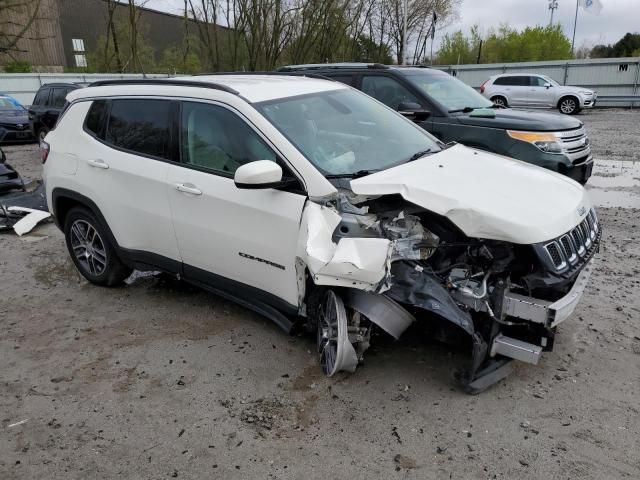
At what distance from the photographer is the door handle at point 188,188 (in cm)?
375

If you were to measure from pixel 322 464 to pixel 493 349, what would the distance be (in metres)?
1.16

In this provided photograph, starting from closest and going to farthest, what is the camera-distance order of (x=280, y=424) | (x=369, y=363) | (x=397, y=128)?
(x=280, y=424) < (x=369, y=363) < (x=397, y=128)

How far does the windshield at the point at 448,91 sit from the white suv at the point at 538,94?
47.4 feet

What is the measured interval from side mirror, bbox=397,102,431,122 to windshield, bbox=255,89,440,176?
2.18 m

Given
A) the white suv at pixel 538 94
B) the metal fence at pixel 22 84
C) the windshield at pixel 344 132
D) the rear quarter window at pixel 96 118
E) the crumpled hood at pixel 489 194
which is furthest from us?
the metal fence at pixel 22 84

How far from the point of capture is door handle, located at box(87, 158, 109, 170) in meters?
4.38

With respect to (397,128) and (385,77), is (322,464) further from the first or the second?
(385,77)

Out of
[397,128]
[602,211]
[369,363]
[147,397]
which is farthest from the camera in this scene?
[602,211]

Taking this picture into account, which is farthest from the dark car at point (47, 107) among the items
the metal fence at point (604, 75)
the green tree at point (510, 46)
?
the green tree at point (510, 46)

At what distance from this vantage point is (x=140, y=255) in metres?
4.39

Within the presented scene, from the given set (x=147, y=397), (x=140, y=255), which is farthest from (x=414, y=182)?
(x=140, y=255)

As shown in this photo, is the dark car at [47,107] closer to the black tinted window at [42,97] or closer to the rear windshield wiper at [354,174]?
the black tinted window at [42,97]

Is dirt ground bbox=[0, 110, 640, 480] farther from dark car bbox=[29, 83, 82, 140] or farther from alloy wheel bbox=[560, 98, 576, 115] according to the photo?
alloy wheel bbox=[560, 98, 576, 115]

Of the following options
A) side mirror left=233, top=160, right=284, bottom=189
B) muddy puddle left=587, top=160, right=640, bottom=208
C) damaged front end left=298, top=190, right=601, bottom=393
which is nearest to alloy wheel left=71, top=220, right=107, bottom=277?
side mirror left=233, top=160, right=284, bottom=189
